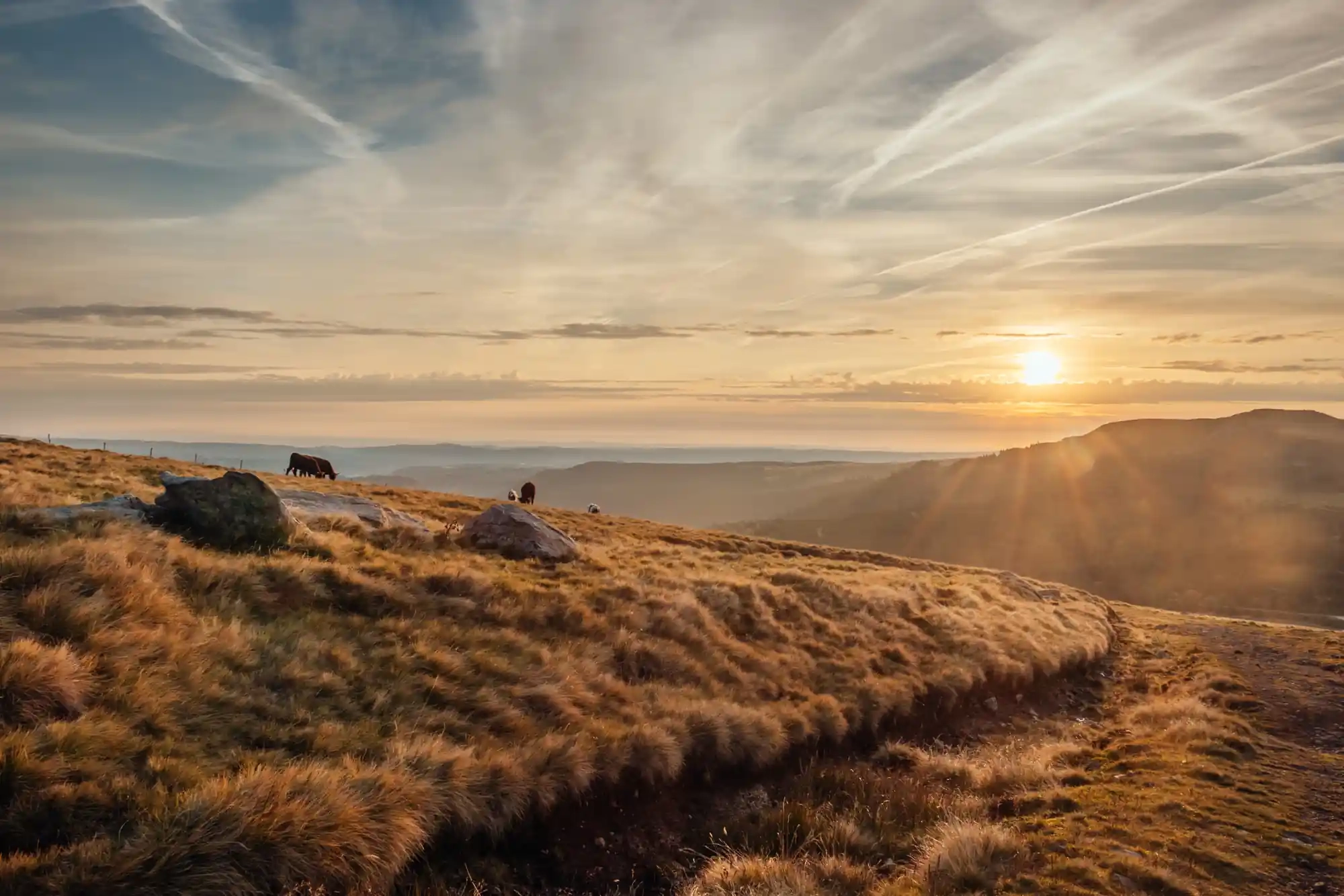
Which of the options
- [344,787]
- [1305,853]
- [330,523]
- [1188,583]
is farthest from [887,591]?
[1188,583]

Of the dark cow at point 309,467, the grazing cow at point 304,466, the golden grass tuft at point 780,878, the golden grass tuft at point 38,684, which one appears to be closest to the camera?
the golden grass tuft at point 780,878

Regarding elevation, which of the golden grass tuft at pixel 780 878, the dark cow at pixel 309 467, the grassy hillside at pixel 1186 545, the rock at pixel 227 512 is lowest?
the grassy hillside at pixel 1186 545

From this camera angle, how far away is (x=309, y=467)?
50.1 meters

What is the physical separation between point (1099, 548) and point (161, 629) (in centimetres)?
19284

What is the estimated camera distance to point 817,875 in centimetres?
788

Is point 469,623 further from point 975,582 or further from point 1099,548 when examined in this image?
point 1099,548

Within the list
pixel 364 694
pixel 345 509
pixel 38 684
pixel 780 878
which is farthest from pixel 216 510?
pixel 780 878

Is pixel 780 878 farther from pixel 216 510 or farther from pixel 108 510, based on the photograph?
pixel 108 510

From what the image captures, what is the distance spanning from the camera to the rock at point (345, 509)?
20.9m

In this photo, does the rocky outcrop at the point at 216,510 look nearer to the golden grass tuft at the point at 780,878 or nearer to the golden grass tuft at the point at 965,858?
the golden grass tuft at the point at 780,878

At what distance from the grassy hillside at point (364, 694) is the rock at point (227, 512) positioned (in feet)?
2.58

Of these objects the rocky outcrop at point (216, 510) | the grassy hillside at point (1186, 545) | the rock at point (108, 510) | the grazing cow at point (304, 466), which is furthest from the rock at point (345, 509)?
the grassy hillside at point (1186, 545)

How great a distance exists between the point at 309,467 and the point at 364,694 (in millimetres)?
45455

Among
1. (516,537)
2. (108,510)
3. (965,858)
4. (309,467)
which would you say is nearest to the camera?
(965,858)
